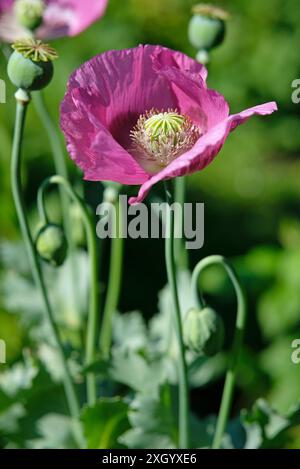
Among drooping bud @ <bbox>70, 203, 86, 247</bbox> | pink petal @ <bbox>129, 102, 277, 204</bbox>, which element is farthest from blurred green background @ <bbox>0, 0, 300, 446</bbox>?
pink petal @ <bbox>129, 102, 277, 204</bbox>

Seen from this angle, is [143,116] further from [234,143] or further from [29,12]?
[234,143]

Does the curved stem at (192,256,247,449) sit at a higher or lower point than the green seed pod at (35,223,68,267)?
lower

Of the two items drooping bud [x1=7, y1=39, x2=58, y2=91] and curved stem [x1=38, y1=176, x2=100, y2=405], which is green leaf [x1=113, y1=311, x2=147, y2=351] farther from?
drooping bud [x1=7, y1=39, x2=58, y2=91]

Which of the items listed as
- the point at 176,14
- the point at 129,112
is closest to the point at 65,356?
the point at 129,112

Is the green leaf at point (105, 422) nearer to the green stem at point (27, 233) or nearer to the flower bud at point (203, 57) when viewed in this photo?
the green stem at point (27, 233)

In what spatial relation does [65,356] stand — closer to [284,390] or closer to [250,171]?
[284,390]
